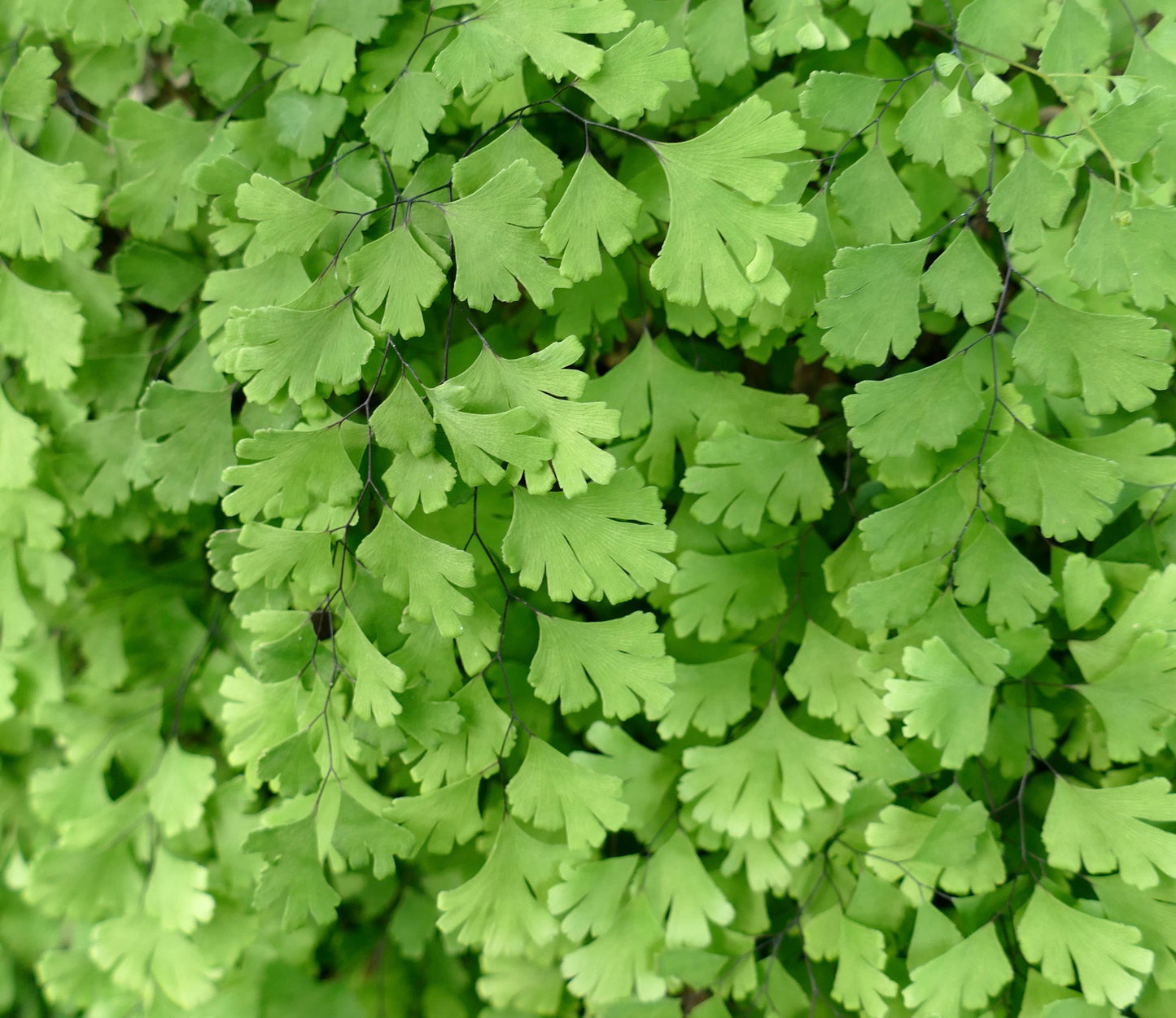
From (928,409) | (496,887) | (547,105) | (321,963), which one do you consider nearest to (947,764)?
(928,409)

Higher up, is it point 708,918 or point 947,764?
point 947,764

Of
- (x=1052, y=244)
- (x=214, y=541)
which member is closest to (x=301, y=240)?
(x=214, y=541)

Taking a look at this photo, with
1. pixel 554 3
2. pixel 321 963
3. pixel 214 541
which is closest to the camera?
pixel 554 3

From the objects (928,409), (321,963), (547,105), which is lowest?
(321,963)

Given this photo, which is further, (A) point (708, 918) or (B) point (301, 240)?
(A) point (708, 918)

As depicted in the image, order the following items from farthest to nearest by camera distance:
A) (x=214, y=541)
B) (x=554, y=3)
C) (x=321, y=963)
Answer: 1. (x=321, y=963)
2. (x=214, y=541)
3. (x=554, y=3)

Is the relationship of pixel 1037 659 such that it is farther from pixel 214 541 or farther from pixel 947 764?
pixel 214 541
